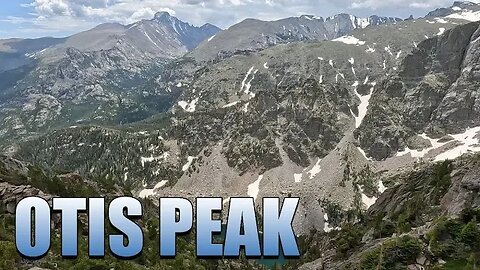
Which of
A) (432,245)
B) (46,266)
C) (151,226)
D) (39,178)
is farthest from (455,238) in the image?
(39,178)

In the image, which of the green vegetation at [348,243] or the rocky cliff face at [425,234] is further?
the green vegetation at [348,243]

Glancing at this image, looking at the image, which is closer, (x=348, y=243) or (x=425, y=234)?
(x=425, y=234)

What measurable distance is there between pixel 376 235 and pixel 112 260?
98.9 feet

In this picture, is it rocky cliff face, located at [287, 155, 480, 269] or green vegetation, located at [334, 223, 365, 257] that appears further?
green vegetation, located at [334, 223, 365, 257]

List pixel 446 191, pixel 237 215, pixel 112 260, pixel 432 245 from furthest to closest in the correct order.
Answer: pixel 446 191 < pixel 112 260 < pixel 432 245 < pixel 237 215

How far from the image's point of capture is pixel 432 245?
39344 mm

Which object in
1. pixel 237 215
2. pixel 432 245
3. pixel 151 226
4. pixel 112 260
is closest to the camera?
→ pixel 237 215

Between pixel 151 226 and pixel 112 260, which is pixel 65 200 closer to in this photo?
pixel 112 260

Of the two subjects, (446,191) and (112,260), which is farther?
(446,191)

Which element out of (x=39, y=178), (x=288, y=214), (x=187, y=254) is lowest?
(x=187, y=254)

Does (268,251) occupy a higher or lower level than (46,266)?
higher

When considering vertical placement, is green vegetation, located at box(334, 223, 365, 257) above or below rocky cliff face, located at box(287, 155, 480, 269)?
below

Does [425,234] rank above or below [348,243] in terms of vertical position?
above

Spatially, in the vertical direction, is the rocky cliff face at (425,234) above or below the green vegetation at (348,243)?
above
